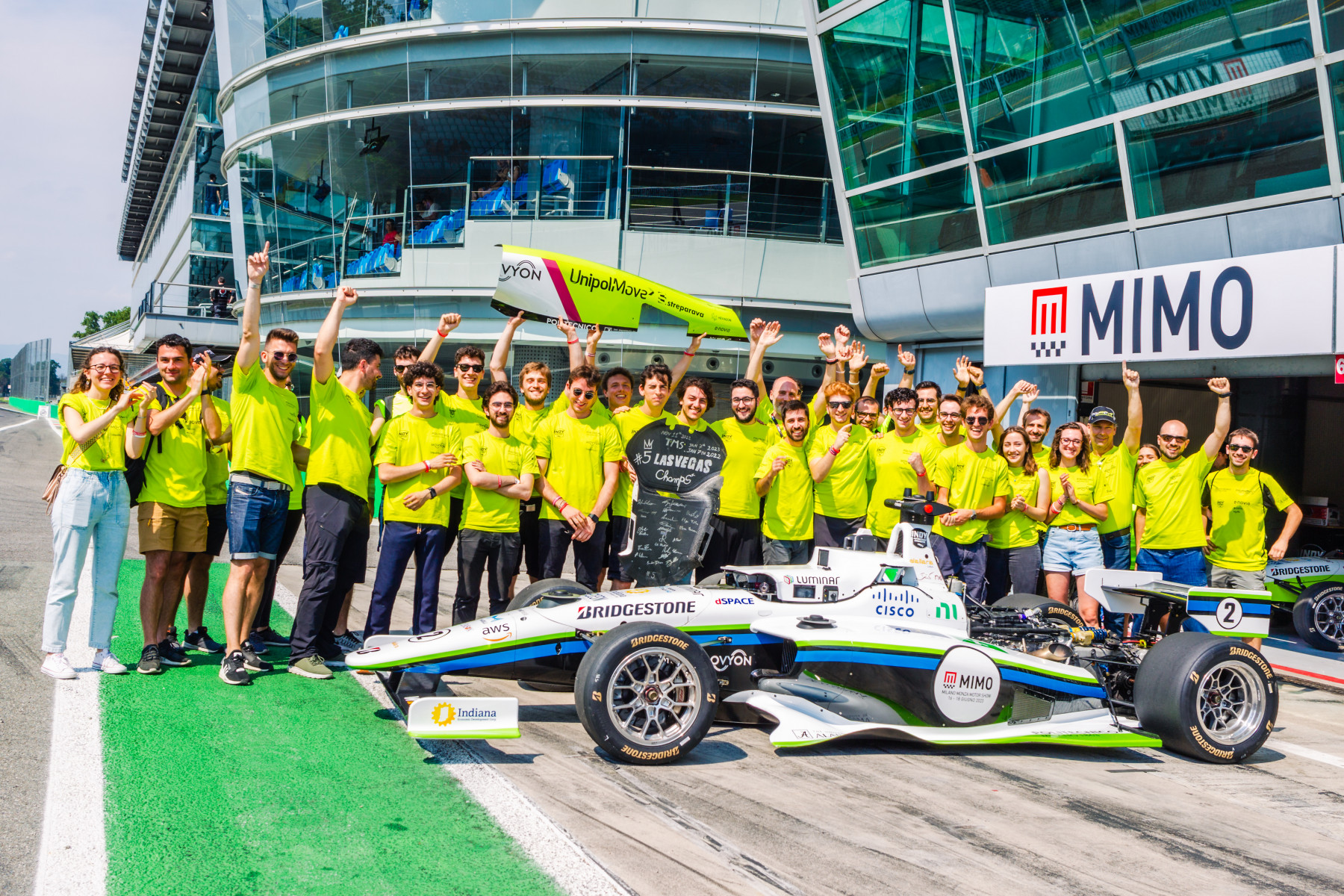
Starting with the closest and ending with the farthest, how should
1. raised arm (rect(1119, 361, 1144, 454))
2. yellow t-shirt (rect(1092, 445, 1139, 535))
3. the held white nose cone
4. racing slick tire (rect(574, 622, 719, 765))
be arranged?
the held white nose cone → racing slick tire (rect(574, 622, 719, 765)) → yellow t-shirt (rect(1092, 445, 1139, 535)) → raised arm (rect(1119, 361, 1144, 454))

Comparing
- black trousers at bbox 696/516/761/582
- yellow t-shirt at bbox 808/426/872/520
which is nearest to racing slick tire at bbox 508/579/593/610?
black trousers at bbox 696/516/761/582

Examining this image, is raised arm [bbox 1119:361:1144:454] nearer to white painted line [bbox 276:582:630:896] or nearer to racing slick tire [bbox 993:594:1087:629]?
racing slick tire [bbox 993:594:1087:629]

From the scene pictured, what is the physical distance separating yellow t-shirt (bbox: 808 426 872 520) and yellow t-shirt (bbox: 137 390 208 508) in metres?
4.35

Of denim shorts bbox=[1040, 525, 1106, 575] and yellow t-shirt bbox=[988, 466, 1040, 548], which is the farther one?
denim shorts bbox=[1040, 525, 1106, 575]

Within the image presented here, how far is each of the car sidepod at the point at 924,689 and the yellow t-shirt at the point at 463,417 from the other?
258cm

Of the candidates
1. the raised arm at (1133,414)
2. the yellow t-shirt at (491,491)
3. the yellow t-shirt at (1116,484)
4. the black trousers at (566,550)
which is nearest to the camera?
the yellow t-shirt at (491,491)

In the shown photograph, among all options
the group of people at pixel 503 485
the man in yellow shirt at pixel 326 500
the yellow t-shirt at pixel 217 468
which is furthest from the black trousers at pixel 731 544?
the yellow t-shirt at pixel 217 468

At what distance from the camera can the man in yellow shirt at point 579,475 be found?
717 cm

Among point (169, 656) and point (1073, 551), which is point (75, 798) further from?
point (1073, 551)

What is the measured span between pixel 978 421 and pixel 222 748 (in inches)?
227

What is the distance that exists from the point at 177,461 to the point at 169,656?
122cm

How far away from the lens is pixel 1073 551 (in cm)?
866

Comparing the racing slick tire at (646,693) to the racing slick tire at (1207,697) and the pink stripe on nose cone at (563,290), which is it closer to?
the racing slick tire at (1207,697)

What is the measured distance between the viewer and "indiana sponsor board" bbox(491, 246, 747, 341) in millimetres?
9141
